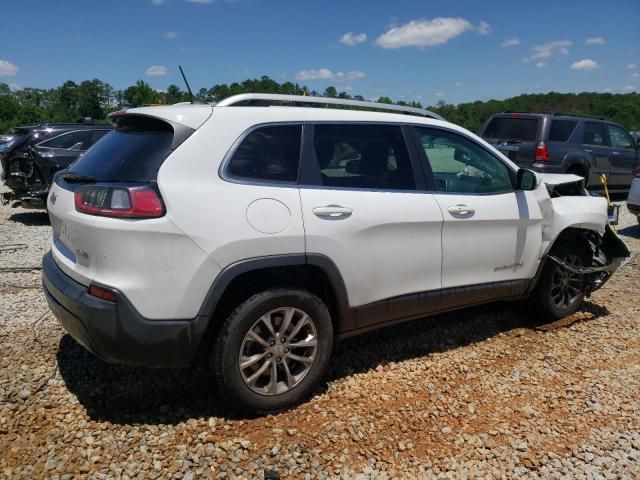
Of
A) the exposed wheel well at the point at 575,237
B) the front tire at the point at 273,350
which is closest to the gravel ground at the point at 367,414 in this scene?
the front tire at the point at 273,350

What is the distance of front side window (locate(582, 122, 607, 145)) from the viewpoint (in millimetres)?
10531

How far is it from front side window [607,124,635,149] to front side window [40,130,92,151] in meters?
10.8

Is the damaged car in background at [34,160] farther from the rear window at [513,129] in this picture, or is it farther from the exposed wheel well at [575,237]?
the exposed wheel well at [575,237]

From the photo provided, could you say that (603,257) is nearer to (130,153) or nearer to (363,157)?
(363,157)

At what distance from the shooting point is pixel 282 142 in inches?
122

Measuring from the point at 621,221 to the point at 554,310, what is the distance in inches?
259

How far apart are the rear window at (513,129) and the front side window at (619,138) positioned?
103 inches

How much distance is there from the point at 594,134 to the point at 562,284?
7.62 metres

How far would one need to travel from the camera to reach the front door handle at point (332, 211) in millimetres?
3025

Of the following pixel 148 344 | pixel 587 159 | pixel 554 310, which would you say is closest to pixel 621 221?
pixel 587 159

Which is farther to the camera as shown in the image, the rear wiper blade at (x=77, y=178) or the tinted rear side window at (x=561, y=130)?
the tinted rear side window at (x=561, y=130)

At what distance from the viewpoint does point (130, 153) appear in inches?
115

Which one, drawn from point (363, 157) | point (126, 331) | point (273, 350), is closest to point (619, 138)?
point (363, 157)

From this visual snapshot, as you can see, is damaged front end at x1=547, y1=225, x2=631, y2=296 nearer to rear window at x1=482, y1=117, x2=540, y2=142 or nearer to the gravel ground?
the gravel ground
